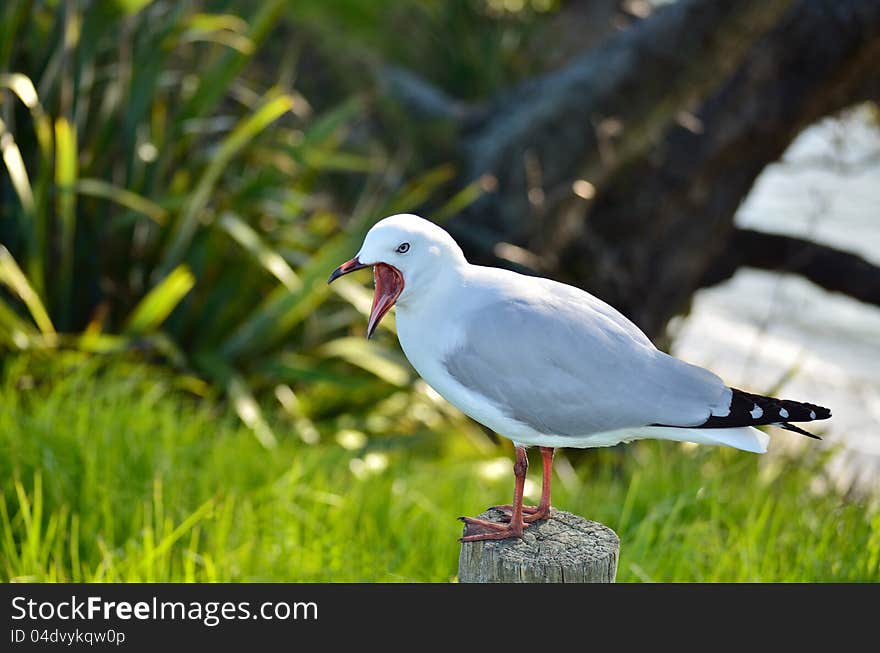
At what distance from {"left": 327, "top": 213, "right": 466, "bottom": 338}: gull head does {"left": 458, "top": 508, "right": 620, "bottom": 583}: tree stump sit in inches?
27.2

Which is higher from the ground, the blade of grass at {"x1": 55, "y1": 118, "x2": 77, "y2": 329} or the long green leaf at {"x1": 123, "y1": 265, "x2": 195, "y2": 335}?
the blade of grass at {"x1": 55, "y1": 118, "x2": 77, "y2": 329}

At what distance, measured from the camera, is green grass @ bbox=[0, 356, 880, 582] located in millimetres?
3373

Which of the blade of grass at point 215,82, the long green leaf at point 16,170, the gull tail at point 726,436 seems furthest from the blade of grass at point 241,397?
the gull tail at point 726,436

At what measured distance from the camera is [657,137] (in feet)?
20.2

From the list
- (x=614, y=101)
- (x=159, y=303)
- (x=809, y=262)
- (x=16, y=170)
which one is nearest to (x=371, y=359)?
(x=159, y=303)

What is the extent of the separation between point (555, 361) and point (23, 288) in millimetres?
3329

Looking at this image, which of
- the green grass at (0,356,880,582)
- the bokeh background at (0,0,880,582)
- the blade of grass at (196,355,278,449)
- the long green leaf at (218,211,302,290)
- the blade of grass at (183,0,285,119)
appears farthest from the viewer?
the blade of grass at (183,0,285,119)

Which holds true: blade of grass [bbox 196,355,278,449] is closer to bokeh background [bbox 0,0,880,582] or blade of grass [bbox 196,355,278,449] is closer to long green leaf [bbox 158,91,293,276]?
bokeh background [bbox 0,0,880,582]

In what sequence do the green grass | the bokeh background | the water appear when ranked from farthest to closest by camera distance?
the water, the bokeh background, the green grass

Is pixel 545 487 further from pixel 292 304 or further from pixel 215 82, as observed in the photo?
pixel 215 82

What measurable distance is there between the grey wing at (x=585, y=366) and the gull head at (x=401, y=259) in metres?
0.11

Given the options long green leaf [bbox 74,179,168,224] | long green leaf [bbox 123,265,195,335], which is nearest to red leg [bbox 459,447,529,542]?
long green leaf [bbox 123,265,195,335]

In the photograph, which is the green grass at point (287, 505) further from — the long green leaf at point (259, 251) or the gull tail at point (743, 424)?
the gull tail at point (743, 424)

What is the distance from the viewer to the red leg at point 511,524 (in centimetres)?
209
